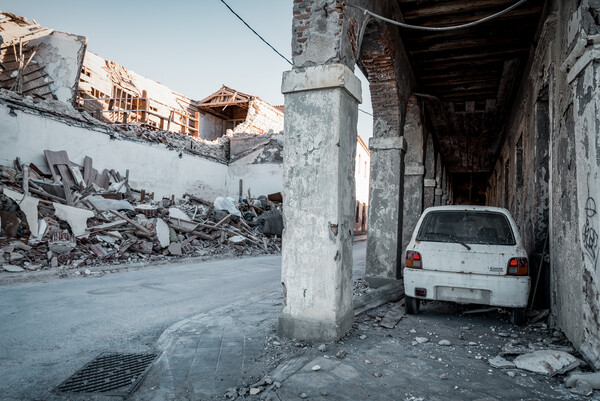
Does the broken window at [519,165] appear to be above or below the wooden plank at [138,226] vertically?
above

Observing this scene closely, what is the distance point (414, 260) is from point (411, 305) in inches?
27.6

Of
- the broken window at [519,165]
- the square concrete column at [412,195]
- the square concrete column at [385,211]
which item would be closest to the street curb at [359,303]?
the square concrete column at [385,211]

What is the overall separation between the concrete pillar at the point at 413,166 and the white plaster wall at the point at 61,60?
55.2 ft

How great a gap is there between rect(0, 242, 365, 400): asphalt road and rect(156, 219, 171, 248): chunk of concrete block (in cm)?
257

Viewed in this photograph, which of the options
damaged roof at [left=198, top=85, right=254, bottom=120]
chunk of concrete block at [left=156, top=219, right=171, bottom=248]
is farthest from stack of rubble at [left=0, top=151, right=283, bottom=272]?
damaged roof at [left=198, top=85, right=254, bottom=120]

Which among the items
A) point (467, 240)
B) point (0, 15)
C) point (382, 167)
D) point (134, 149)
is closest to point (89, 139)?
point (134, 149)

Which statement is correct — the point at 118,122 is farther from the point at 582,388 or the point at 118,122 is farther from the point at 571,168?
the point at 582,388

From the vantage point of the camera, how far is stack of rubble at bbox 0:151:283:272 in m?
9.72

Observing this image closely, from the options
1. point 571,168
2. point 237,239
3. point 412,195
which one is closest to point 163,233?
point 237,239

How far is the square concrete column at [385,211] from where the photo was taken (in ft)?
24.8

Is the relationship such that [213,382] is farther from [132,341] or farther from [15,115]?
[15,115]

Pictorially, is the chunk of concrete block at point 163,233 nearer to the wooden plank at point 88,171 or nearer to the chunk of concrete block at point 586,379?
the wooden plank at point 88,171

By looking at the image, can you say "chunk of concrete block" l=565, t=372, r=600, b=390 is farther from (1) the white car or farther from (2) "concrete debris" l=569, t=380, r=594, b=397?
(1) the white car

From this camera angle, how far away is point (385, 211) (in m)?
7.58
